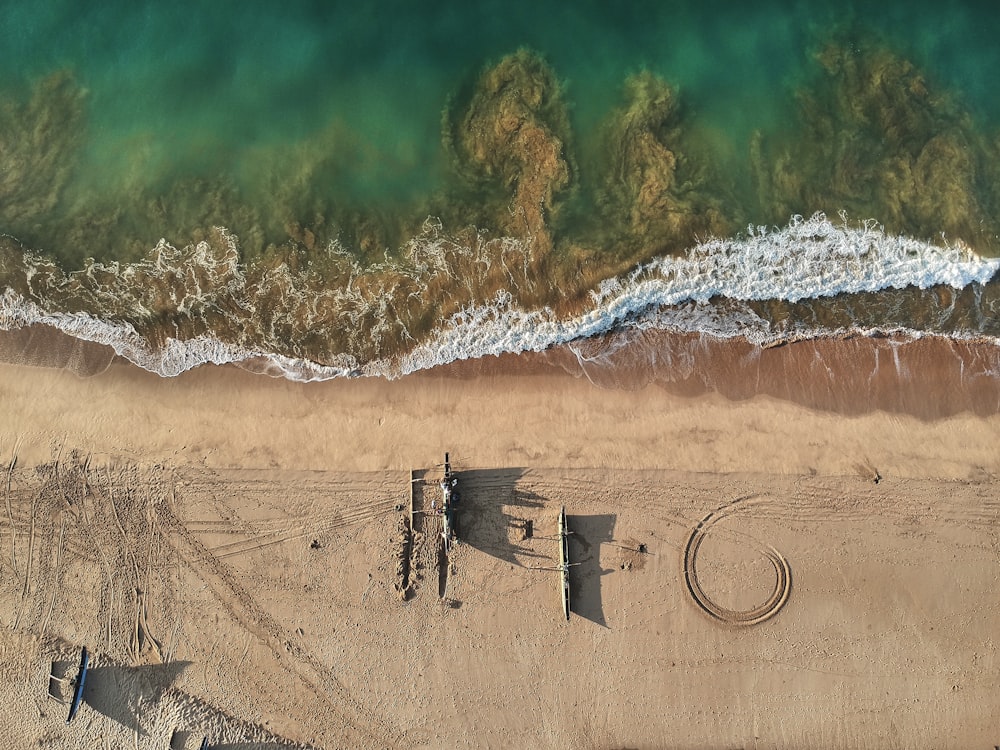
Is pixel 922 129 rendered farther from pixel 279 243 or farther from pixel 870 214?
pixel 279 243

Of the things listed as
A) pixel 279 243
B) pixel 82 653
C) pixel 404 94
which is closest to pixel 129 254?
pixel 279 243

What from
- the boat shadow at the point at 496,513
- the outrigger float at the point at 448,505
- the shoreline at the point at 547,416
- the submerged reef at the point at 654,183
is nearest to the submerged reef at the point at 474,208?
the submerged reef at the point at 654,183

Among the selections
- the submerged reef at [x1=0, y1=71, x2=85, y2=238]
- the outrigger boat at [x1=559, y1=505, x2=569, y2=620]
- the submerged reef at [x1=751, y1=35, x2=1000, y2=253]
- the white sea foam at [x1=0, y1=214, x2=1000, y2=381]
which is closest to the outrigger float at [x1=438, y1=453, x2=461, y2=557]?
the outrigger boat at [x1=559, y1=505, x2=569, y2=620]

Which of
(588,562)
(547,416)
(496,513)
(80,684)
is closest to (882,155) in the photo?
(547,416)

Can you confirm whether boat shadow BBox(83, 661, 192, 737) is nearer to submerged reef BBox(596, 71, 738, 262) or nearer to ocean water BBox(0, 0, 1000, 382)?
ocean water BBox(0, 0, 1000, 382)

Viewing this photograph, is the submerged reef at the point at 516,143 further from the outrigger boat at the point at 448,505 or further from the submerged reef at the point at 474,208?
the outrigger boat at the point at 448,505

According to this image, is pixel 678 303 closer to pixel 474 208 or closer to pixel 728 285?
pixel 728 285

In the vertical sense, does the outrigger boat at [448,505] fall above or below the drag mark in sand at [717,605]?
above
